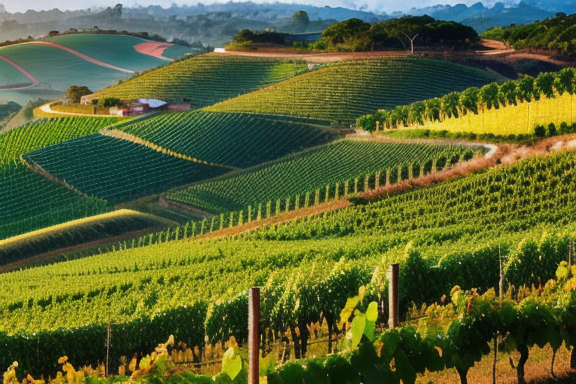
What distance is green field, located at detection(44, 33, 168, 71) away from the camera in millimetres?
98375

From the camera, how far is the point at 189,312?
714 inches

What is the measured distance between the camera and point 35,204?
1735 inches

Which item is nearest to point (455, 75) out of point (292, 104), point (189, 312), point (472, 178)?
point (292, 104)

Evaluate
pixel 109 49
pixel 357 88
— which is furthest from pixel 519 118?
pixel 109 49

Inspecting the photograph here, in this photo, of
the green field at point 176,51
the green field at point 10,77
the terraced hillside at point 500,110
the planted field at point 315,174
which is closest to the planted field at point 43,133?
the planted field at point 315,174

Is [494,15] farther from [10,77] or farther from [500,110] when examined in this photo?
[500,110]

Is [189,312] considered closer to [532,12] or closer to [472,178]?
[472,178]

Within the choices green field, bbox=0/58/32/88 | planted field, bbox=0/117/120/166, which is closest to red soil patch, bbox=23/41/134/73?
green field, bbox=0/58/32/88

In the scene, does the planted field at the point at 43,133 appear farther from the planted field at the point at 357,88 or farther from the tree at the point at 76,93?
the tree at the point at 76,93

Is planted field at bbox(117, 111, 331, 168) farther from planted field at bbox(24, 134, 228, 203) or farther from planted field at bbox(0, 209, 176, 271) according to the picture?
planted field at bbox(0, 209, 176, 271)

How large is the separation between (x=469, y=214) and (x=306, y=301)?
602 inches

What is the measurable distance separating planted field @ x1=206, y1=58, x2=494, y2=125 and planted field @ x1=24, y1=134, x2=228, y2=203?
10431 millimetres

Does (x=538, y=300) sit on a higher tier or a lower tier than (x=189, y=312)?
higher

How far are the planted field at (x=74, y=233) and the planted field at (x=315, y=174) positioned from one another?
261 centimetres
